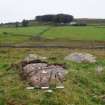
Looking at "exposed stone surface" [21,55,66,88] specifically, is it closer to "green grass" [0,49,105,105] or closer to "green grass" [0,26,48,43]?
"green grass" [0,49,105,105]

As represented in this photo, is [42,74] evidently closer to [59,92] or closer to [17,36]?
[59,92]

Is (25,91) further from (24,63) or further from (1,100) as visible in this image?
(24,63)

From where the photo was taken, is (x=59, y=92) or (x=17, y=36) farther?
(x=17, y=36)

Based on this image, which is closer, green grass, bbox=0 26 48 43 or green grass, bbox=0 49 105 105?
green grass, bbox=0 49 105 105

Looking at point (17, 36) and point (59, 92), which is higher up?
point (59, 92)

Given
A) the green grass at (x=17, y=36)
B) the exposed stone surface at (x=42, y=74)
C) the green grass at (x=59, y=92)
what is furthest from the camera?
the green grass at (x=17, y=36)

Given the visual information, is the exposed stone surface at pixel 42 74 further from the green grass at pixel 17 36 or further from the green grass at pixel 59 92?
the green grass at pixel 17 36

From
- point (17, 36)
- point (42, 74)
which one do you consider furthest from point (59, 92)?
point (17, 36)

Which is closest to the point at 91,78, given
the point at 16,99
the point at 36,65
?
the point at 36,65

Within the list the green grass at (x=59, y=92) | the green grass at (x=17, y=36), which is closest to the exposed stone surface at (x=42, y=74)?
the green grass at (x=59, y=92)

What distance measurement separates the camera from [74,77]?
16.4m

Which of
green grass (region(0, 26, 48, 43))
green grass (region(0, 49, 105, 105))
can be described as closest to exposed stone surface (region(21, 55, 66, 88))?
green grass (region(0, 49, 105, 105))

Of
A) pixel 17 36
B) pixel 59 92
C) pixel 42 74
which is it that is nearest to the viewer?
pixel 59 92

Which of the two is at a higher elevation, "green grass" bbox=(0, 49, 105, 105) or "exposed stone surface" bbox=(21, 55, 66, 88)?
"exposed stone surface" bbox=(21, 55, 66, 88)
